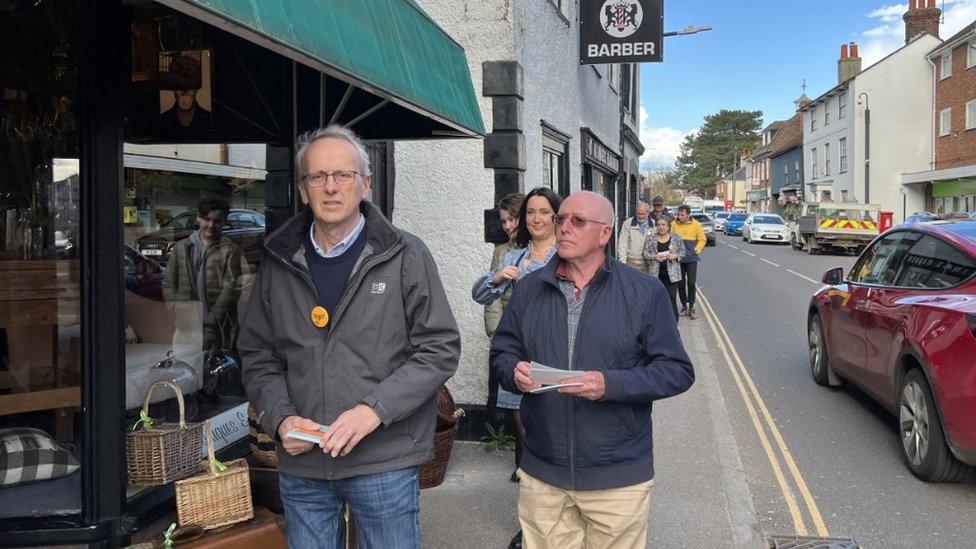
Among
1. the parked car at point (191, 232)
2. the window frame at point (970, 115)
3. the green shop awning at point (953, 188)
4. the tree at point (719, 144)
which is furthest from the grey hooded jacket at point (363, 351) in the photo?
the tree at point (719, 144)

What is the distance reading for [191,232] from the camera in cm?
433

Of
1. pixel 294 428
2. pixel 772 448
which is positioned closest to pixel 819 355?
pixel 772 448

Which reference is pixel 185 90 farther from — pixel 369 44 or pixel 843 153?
pixel 843 153

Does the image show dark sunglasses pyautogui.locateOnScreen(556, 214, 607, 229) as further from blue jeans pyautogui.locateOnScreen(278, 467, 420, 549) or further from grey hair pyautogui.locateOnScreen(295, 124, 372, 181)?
blue jeans pyautogui.locateOnScreen(278, 467, 420, 549)

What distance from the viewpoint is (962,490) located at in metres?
5.31

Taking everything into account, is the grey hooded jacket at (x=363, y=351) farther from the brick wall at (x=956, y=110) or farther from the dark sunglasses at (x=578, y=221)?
the brick wall at (x=956, y=110)

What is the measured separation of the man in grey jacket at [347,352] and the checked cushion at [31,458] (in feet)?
3.78

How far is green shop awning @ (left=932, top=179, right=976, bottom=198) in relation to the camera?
32.6m

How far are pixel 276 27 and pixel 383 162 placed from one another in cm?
417

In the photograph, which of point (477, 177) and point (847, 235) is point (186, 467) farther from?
point (847, 235)

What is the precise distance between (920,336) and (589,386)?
364 centimetres

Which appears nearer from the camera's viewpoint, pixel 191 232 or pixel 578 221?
pixel 578 221

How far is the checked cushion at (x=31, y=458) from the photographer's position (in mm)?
3221

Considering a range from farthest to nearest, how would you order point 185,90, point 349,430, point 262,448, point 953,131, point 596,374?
point 953,131
point 185,90
point 262,448
point 596,374
point 349,430
